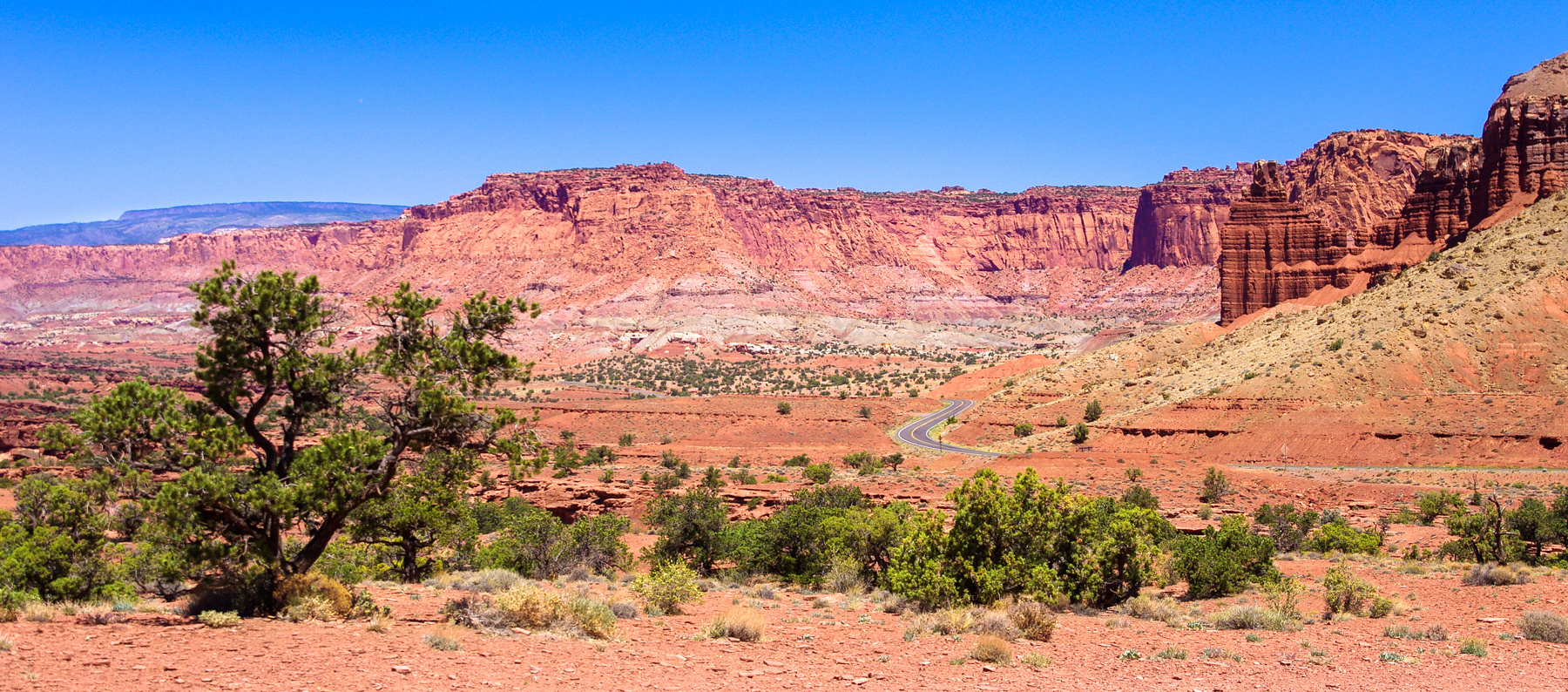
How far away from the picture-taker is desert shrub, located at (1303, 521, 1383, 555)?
2233 cm

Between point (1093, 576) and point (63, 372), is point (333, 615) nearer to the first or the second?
point (1093, 576)

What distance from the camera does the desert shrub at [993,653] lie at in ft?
35.2

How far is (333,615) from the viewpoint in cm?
1147

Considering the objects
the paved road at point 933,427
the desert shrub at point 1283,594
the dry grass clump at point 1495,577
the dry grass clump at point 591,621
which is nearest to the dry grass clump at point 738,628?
the dry grass clump at point 591,621

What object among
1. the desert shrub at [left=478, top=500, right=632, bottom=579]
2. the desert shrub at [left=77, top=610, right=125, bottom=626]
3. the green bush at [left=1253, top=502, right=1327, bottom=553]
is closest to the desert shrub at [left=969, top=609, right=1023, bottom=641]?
the desert shrub at [left=478, top=500, right=632, bottom=579]

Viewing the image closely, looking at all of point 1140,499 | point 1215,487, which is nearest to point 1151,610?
point 1140,499

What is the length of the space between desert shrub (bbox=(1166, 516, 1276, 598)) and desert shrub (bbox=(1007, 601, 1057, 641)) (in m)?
4.81

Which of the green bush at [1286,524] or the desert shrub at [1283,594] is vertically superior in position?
the desert shrub at [1283,594]

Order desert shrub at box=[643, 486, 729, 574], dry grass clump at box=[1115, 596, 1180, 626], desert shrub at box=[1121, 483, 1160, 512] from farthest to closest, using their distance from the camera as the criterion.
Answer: desert shrub at box=[1121, 483, 1160, 512] → desert shrub at box=[643, 486, 729, 574] → dry grass clump at box=[1115, 596, 1180, 626]

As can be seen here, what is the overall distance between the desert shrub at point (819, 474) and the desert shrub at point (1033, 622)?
22.9m

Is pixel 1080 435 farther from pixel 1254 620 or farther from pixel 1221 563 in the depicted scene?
pixel 1254 620

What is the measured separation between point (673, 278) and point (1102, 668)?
433 ft

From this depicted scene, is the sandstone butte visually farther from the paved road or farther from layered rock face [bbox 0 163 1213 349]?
layered rock face [bbox 0 163 1213 349]

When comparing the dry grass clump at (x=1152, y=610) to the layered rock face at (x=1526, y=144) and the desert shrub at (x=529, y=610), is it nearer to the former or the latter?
the desert shrub at (x=529, y=610)
